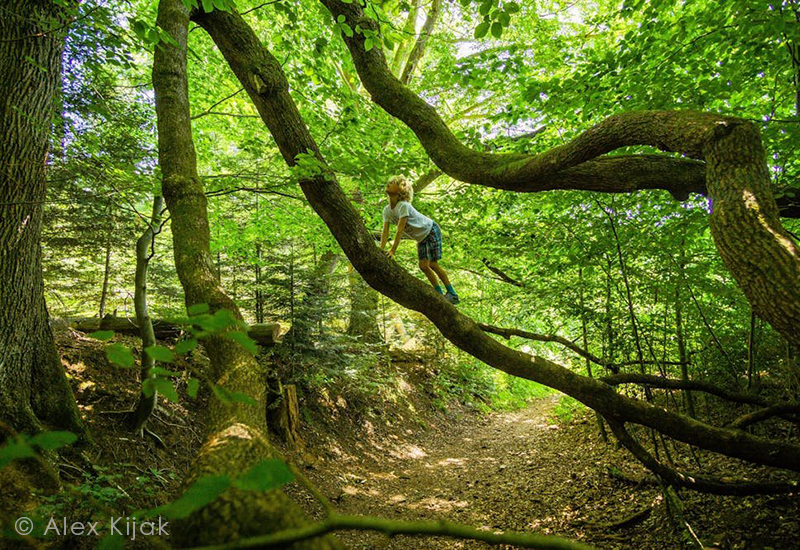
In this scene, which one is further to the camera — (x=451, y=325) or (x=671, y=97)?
(x=671, y=97)

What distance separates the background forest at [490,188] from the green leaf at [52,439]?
9.74 ft

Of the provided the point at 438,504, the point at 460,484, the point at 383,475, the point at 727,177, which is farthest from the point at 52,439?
the point at 383,475

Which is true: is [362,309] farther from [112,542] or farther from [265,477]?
[265,477]

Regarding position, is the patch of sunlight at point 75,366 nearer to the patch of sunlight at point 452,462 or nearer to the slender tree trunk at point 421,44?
the patch of sunlight at point 452,462

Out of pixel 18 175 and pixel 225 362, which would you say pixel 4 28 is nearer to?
pixel 18 175

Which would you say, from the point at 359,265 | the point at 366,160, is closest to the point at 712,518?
the point at 359,265

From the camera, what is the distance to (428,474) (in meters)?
7.01

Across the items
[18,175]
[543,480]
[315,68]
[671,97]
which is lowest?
[543,480]

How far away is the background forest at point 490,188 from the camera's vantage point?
3.97 meters

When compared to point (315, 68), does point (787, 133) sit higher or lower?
lower

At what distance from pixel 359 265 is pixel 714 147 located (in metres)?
2.87

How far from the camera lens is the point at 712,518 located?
140 inches

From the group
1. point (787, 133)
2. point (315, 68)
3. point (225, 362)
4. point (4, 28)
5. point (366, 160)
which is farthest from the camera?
point (315, 68)

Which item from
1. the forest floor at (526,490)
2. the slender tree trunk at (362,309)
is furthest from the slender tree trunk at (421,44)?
the forest floor at (526,490)
